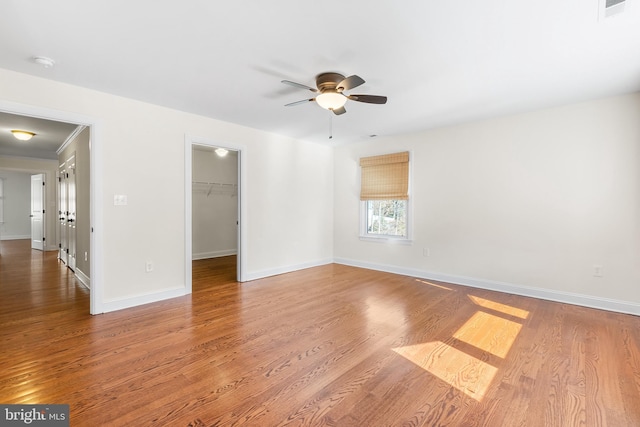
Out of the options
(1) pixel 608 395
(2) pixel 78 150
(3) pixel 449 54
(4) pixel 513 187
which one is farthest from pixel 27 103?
(4) pixel 513 187

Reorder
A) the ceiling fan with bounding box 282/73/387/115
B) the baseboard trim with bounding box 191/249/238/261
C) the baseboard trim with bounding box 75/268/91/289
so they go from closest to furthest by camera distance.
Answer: the ceiling fan with bounding box 282/73/387/115, the baseboard trim with bounding box 75/268/91/289, the baseboard trim with bounding box 191/249/238/261

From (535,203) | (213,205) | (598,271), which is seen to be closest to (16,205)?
(213,205)

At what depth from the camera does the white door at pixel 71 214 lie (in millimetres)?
4941

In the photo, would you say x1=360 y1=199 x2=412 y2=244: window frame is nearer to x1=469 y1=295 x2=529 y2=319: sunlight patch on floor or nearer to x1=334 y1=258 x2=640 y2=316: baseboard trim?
x1=334 y1=258 x2=640 y2=316: baseboard trim

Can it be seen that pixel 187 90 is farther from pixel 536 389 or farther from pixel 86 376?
pixel 536 389

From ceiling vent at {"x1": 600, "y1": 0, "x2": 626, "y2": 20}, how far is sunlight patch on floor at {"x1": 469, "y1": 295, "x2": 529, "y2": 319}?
2.75 meters

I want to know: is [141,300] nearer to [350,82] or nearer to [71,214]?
[71,214]

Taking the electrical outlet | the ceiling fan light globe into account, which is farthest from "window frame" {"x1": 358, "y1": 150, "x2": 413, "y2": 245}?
the ceiling fan light globe

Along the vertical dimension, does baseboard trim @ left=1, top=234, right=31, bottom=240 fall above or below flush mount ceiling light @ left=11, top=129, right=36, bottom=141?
below

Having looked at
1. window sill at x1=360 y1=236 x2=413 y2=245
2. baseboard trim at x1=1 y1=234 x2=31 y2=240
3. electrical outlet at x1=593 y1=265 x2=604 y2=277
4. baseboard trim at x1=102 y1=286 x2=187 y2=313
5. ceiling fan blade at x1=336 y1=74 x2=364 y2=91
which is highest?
ceiling fan blade at x1=336 y1=74 x2=364 y2=91

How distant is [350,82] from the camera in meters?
2.55

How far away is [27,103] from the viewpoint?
2811mm

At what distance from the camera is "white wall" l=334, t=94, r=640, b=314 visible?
3.34 metres

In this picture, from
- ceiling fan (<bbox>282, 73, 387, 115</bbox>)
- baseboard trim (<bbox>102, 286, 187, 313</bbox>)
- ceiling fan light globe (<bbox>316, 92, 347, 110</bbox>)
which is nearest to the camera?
ceiling fan (<bbox>282, 73, 387, 115</bbox>)
